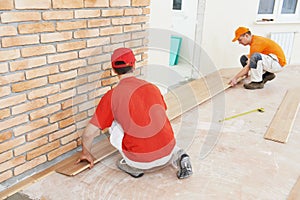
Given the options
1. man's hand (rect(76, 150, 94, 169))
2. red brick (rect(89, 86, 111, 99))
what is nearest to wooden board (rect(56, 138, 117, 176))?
man's hand (rect(76, 150, 94, 169))

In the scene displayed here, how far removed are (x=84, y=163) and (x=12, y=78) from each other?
772mm

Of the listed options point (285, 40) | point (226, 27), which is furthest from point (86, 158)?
point (285, 40)

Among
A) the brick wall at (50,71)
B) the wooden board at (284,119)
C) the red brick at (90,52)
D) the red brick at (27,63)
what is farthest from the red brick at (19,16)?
the wooden board at (284,119)

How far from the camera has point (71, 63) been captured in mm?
2137

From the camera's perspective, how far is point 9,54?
1.72 m

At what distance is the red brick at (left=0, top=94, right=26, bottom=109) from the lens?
1.75 meters

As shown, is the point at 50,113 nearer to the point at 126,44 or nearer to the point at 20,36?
the point at 20,36

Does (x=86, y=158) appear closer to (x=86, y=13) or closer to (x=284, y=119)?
(x=86, y=13)

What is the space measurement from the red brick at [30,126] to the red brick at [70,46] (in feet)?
1.60

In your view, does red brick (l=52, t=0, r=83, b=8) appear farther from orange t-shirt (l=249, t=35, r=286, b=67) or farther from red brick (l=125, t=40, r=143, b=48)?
Answer: orange t-shirt (l=249, t=35, r=286, b=67)

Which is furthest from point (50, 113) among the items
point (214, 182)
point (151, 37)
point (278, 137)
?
point (278, 137)

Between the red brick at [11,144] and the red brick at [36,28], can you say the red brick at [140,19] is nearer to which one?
the red brick at [36,28]

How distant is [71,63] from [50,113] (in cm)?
38

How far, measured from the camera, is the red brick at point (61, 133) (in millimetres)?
2127
